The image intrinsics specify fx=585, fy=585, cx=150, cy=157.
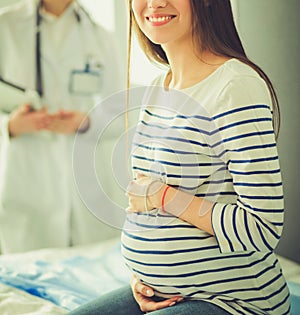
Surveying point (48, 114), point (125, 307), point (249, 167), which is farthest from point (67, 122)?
point (249, 167)

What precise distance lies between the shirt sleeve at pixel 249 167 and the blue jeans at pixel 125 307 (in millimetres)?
116

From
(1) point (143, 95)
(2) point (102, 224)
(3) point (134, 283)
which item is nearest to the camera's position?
(3) point (134, 283)

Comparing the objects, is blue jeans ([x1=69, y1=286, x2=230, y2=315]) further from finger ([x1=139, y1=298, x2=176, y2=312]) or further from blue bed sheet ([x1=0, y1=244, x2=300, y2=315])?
blue bed sheet ([x1=0, y1=244, x2=300, y2=315])

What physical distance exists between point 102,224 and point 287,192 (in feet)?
3.25

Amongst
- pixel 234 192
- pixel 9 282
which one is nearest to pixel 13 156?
pixel 9 282

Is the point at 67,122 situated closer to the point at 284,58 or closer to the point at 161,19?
the point at 284,58

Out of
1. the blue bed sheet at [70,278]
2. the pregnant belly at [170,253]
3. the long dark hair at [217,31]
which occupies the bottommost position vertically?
the blue bed sheet at [70,278]

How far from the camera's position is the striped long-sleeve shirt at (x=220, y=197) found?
1.00m

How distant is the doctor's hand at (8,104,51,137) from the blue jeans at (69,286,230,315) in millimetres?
1030

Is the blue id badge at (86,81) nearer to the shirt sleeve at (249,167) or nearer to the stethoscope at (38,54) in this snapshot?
the stethoscope at (38,54)

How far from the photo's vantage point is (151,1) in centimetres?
111

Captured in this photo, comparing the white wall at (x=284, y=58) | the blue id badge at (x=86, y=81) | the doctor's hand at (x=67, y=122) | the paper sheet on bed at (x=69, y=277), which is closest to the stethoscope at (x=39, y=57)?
the blue id badge at (x=86, y=81)

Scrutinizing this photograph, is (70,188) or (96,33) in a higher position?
(96,33)

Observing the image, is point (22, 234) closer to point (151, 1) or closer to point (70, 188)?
point (70, 188)
